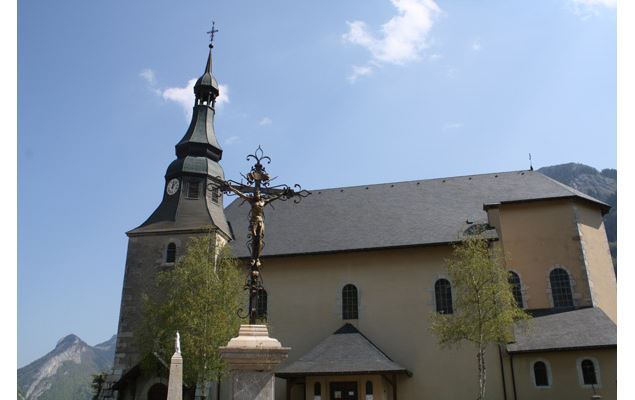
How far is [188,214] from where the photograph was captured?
25.5 metres

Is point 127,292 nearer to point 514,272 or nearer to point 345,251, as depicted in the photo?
point 345,251

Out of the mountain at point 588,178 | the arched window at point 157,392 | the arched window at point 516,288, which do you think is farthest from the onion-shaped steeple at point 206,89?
the mountain at point 588,178

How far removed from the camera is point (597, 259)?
23.6 meters

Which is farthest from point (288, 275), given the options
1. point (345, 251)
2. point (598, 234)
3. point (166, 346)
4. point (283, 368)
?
point (598, 234)

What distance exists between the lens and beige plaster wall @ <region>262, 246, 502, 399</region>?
21125 millimetres

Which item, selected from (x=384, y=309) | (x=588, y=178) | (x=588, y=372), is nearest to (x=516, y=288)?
(x=588, y=372)

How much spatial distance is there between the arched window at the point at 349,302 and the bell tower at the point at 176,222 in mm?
6500

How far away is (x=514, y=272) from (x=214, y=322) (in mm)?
13665

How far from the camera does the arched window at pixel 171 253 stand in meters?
24.4

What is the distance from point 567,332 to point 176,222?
18.0m

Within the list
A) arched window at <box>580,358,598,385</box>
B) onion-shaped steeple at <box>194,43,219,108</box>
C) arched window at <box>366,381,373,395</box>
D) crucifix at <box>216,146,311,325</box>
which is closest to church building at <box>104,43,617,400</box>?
arched window at <box>580,358,598,385</box>

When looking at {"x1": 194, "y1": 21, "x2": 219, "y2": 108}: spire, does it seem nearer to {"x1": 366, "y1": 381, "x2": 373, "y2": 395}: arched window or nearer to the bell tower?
the bell tower

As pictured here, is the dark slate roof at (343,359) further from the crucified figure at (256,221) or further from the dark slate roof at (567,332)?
the crucified figure at (256,221)

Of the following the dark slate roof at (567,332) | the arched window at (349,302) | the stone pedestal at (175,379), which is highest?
the arched window at (349,302)
